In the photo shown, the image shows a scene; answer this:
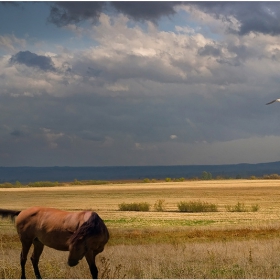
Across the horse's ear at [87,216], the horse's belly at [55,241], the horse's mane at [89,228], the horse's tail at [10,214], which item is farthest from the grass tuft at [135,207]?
the horse's mane at [89,228]

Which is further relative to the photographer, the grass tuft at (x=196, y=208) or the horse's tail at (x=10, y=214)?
the grass tuft at (x=196, y=208)

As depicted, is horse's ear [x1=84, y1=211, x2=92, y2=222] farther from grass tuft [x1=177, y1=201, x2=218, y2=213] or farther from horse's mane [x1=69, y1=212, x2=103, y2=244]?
grass tuft [x1=177, y1=201, x2=218, y2=213]

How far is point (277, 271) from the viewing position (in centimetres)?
1215

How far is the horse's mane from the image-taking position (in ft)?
28.8

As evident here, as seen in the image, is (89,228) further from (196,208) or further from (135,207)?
(135,207)

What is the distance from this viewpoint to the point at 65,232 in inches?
360

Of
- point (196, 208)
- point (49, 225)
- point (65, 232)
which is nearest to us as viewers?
point (65, 232)

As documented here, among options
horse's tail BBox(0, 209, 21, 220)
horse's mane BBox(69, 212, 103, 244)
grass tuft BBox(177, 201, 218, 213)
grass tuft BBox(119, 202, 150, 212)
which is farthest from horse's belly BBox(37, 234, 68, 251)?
grass tuft BBox(119, 202, 150, 212)

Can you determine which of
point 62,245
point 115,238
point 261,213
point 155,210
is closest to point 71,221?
point 62,245

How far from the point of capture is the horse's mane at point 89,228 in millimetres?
8763

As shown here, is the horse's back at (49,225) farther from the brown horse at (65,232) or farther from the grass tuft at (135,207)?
the grass tuft at (135,207)

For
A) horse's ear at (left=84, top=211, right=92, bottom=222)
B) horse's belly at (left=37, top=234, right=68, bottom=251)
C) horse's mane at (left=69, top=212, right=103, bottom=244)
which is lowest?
horse's belly at (left=37, top=234, right=68, bottom=251)

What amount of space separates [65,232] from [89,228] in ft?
1.89

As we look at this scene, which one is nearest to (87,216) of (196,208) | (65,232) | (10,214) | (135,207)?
(65,232)
